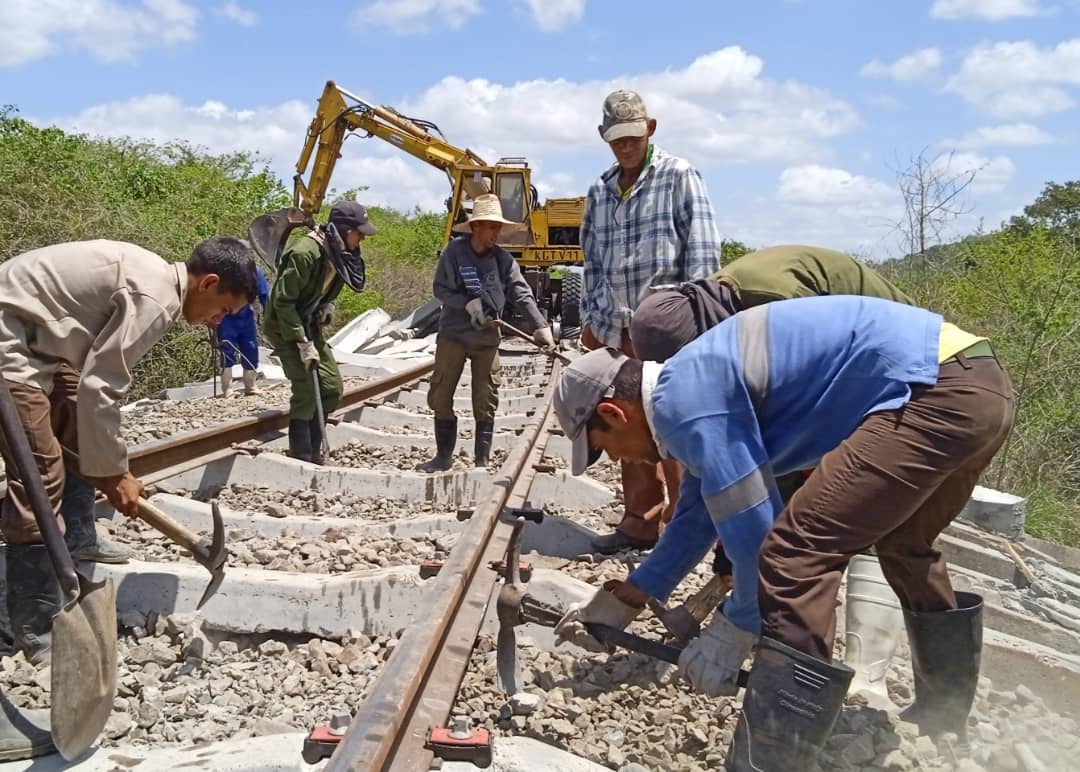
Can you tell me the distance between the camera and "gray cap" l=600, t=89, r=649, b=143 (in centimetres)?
398

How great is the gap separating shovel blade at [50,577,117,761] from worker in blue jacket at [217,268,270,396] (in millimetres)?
6424

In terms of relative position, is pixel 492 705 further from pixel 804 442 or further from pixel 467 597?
pixel 804 442

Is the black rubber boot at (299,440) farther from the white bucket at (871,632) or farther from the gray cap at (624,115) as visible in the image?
the white bucket at (871,632)

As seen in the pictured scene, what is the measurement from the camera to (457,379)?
19.7 feet

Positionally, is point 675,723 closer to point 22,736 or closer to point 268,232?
point 22,736

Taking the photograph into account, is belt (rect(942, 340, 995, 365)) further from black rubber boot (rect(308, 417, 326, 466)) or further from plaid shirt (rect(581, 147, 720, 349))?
black rubber boot (rect(308, 417, 326, 466))

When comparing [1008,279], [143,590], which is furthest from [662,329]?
[1008,279]

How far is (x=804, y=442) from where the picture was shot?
238 cm

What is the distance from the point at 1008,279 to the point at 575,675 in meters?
8.74

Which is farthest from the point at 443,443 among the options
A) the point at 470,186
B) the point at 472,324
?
the point at 470,186

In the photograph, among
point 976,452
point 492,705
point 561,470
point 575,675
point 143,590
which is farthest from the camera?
point 561,470

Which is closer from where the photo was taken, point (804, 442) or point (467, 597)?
point (804, 442)

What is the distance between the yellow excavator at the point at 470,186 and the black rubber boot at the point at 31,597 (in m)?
13.0

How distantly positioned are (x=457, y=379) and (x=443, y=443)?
416mm
